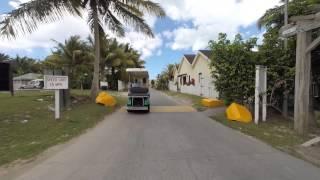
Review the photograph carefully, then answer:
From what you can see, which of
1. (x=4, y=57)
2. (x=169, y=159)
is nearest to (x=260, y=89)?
(x=169, y=159)

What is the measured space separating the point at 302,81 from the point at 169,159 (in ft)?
22.0

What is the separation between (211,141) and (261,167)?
366 centimetres

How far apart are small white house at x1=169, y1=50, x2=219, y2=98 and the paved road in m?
16.1

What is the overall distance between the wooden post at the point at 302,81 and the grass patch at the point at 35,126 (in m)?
7.38

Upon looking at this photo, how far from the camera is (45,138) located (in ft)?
40.9

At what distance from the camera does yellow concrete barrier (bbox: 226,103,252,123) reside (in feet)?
58.2

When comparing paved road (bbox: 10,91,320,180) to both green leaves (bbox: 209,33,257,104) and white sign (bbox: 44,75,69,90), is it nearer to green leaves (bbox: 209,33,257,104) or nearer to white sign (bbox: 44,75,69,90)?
white sign (bbox: 44,75,69,90)

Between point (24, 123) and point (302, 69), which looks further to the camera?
point (24, 123)

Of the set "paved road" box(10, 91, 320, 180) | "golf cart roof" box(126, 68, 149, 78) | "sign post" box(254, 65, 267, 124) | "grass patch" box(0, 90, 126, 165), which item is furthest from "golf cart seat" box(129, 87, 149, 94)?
"paved road" box(10, 91, 320, 180)

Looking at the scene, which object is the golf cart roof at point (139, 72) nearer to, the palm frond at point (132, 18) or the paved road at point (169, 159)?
the palm frond at point (132, 18)

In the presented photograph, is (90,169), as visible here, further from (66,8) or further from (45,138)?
(66,8)

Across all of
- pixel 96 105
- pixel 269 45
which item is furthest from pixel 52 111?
pixel 269 45

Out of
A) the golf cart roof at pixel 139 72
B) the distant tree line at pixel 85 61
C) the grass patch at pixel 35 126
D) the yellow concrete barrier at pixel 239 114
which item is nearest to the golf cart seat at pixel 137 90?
the grass patch at pixel 35 126

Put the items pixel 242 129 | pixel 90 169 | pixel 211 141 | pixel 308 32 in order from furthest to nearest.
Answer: pixel 242 129, pixel 308 32, pixel 211 141, pixel 90 169
